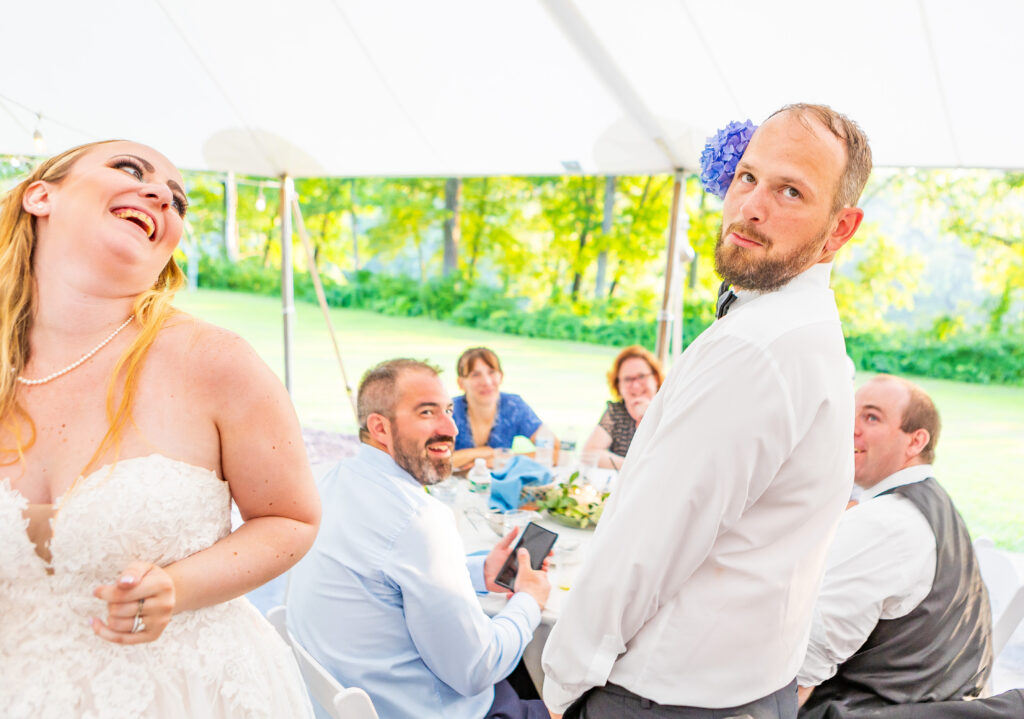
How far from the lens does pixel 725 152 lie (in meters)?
1.45

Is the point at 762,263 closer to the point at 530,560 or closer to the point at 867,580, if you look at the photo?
the point at 867,580

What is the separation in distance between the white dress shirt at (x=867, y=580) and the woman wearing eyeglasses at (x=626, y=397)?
2.14 m

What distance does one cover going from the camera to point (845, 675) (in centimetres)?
202

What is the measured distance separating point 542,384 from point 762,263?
1420cm

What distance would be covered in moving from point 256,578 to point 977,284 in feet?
70.5

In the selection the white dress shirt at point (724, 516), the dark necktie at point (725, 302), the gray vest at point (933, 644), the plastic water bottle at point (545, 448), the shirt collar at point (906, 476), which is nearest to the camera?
the white dress shirt at point (724, 516)

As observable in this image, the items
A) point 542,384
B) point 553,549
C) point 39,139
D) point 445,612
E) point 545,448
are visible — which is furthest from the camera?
point 542,384

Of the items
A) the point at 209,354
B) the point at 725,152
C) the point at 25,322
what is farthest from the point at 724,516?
the point at 25,322

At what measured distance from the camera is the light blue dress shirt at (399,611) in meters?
1.83

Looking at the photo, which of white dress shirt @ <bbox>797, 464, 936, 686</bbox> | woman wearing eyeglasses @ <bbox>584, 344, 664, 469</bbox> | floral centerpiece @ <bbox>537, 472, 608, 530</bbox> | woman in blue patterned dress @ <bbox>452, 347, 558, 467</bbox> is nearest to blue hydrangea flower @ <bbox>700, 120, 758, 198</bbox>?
white dress shirt @ <bbox>797, 464, 936, 686</bbox>

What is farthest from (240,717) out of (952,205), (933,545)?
(952,205)

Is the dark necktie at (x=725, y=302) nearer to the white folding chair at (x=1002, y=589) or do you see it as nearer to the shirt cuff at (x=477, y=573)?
the shirt cuff at (x=477, y=573)

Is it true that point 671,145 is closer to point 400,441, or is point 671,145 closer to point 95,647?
point 400,441

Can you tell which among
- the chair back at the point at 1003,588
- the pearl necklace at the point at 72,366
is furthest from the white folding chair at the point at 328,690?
the chair back at the point at 1003,588
